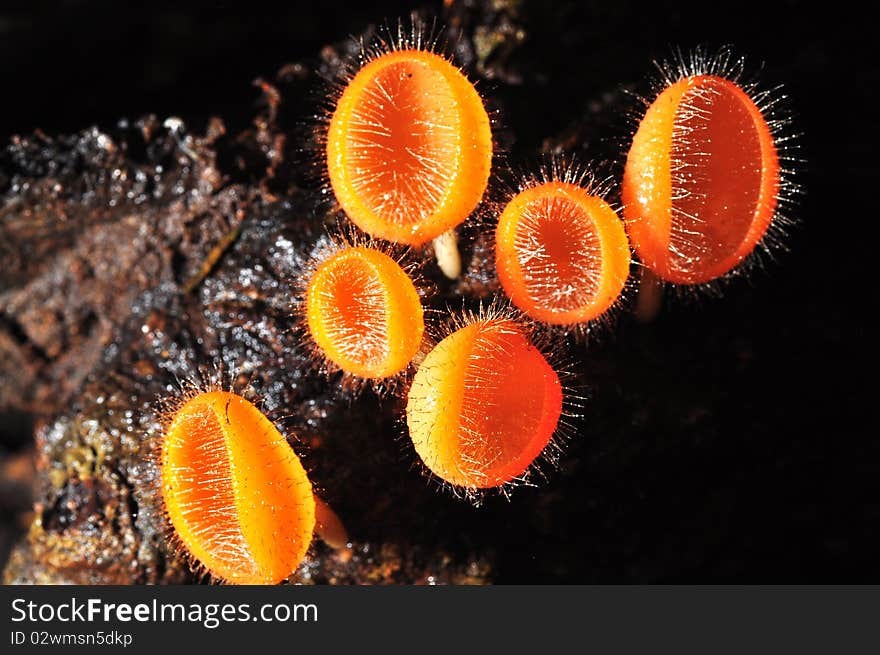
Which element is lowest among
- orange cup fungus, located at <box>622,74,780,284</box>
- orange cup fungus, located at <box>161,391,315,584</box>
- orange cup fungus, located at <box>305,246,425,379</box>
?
orange cup fungus, located at <box>161,391,315,584</box>

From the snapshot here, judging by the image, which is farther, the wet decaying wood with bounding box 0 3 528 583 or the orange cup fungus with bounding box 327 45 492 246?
the wet decaying wood with bounding box 0 3 528 583

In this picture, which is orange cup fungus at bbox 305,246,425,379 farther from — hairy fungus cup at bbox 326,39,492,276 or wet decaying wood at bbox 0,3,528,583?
wet decaying wood at bbox 0,3,528,583

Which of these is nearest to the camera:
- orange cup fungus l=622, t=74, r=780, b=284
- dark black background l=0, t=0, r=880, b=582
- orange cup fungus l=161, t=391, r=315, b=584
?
orange cup fungus l=161, t=391, r=315, b=584

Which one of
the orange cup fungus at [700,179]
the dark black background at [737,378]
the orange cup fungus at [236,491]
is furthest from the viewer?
the dark black background at [737,378]

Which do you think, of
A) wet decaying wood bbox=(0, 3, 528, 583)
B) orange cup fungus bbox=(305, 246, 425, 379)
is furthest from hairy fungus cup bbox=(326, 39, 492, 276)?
wet decaying wood bbox=(0, 3, 528, 583)

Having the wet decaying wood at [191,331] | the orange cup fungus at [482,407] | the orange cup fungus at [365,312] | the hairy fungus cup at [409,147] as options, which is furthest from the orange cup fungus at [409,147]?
the wet decaying wood at [191,331]

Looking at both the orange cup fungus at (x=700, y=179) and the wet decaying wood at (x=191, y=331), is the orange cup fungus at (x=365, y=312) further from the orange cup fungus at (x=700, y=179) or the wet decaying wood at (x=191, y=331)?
the orange cup fungus at (x=700, y=179)

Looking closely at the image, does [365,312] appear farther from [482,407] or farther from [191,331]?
[191,331]
